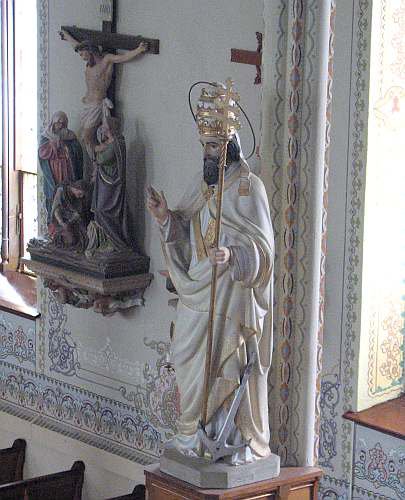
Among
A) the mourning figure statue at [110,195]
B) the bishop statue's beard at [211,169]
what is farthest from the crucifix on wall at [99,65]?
the bishop statue's beard at [211,169]

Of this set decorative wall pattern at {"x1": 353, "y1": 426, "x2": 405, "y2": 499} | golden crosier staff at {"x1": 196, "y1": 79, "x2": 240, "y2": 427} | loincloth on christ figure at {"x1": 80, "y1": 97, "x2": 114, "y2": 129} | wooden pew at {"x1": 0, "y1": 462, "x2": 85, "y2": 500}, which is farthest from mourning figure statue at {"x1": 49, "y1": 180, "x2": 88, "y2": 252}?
decorative wall pattern at {"x1": 353, "y1": 426, "x2": 405, "y2": 499}

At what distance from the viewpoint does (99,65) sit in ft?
30.6

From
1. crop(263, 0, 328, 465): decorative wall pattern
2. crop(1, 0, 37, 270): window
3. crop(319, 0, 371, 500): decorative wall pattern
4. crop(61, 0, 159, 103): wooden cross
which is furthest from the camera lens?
crop(1, 0, 37, 270): window

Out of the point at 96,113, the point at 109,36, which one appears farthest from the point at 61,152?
the point at 109,36

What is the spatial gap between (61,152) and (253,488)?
9.50 feet

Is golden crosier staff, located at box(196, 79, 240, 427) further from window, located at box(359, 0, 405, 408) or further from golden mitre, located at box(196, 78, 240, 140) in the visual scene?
window, located at box(359, 0, 405, 408)

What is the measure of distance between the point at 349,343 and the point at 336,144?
3.51ft

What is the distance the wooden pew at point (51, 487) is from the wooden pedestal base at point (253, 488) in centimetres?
171

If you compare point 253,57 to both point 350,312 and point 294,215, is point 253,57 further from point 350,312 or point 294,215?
point 350,312

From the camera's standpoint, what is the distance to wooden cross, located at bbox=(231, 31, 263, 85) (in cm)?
827

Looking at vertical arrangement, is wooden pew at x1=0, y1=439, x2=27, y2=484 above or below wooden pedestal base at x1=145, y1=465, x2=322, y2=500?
below

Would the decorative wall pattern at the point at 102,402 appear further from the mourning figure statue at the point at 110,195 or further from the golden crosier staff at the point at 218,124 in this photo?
the golden crosier staff at the point at 218,124

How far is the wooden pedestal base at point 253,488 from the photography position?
7.49 metres

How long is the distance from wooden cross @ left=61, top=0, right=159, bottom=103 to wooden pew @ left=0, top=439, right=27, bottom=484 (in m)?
2.61
